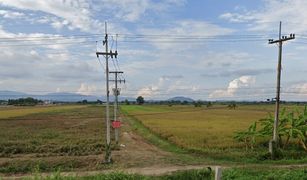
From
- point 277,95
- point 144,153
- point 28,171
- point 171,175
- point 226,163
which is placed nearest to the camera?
point 171,175

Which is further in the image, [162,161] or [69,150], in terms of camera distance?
[69,150]

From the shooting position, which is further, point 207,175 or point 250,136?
point 250,136

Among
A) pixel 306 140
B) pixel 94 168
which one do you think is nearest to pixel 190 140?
pixel 306 140

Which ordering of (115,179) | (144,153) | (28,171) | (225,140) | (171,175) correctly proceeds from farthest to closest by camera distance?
(225,140), (144,153), (28,171), (171,175), (115,179)

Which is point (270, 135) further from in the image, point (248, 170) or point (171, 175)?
point (171, 175)

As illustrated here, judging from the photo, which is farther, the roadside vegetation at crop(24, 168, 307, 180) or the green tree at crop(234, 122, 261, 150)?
the green tree at crop(234, 122, 261, 150)

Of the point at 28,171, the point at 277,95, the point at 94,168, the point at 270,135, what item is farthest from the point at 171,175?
the point at 270,135

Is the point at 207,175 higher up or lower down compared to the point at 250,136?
lower down

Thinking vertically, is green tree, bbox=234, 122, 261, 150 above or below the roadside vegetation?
above

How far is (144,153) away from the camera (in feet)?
80.1

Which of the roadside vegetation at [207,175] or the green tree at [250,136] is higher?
the green tree at [250,136]

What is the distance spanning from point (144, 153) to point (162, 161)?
10.8 feet

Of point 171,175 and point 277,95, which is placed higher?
point 277,95

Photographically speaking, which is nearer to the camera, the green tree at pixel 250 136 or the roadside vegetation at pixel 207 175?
the roadside vegetation at pixel 207 175
